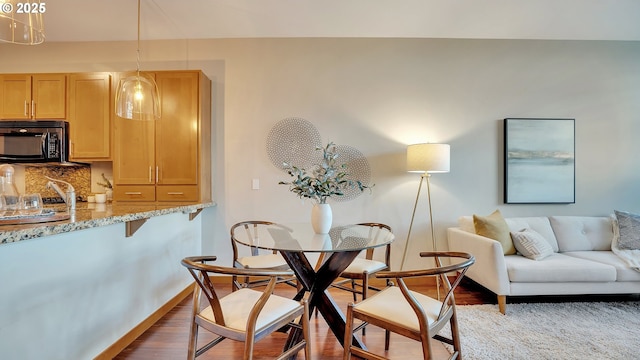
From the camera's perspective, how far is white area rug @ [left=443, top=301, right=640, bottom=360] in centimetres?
180

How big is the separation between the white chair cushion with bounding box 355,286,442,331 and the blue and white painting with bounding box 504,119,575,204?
7.70 feet

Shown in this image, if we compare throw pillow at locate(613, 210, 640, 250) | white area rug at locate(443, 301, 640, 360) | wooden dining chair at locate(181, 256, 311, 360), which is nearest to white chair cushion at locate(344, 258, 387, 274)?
wooden dining chair at locate(181, 256, 311, 360)

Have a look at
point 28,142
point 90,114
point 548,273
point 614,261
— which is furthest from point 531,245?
point 28,142

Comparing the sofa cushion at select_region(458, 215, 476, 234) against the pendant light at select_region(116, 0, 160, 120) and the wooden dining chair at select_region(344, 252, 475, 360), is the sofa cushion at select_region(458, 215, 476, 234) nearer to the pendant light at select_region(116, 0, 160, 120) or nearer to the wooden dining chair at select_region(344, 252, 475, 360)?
the wooden dining chair at select_region(344, 252, 475, 360)

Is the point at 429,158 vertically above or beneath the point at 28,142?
beneath

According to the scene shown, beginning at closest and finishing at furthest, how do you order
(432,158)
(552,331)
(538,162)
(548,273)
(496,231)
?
(552,331) → (548,273) → (496,231) → (432,158) → (538,162)

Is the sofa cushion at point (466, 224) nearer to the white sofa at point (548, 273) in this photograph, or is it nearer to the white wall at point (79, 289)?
the white sofa at point (548, 273)

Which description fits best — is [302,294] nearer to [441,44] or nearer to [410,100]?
[410,100]

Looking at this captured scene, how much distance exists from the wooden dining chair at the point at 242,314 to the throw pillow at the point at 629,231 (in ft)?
10.7

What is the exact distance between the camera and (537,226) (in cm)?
288

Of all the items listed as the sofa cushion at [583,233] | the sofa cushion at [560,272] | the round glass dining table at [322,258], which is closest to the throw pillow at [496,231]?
the sofa cushion at [560,272]

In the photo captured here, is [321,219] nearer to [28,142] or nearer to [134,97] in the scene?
[134,97]

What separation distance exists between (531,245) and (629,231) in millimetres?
1085

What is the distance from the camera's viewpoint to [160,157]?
279 centimetres
